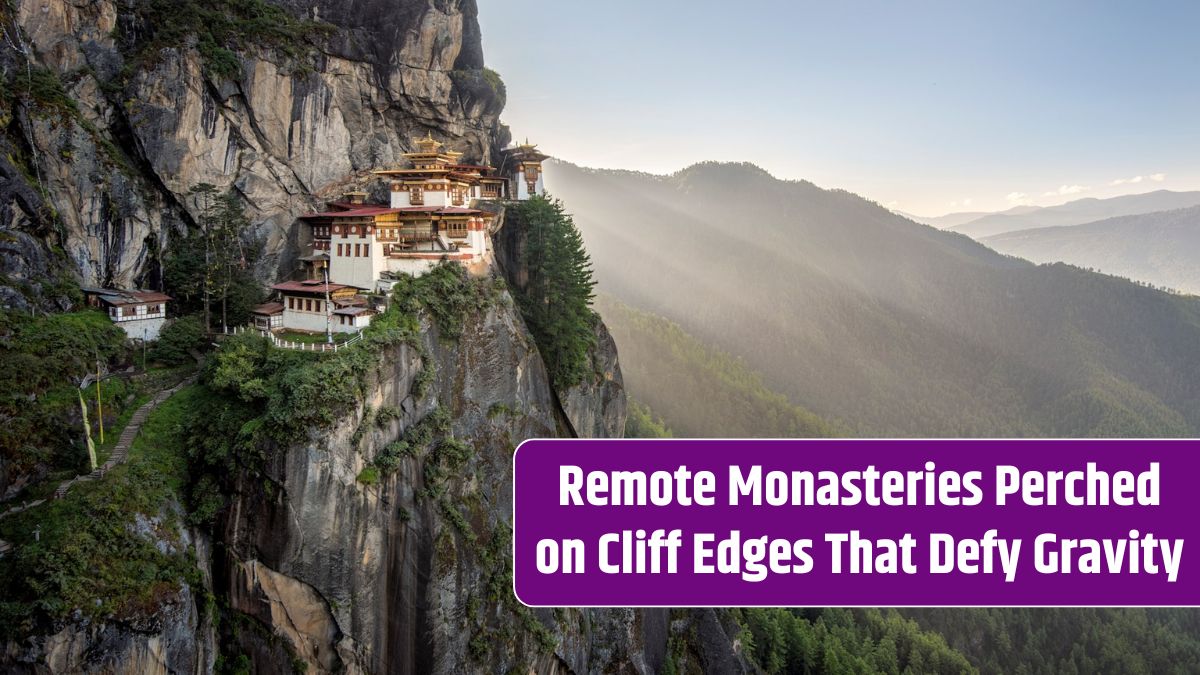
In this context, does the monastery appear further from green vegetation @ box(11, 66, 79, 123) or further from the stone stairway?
green vegetation @ box(11, 66, 79, 123)

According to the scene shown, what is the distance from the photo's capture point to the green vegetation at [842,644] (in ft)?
157

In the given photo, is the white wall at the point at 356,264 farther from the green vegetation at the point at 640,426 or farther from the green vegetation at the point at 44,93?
the green vegetation at the point at 640,426

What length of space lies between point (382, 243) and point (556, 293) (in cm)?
1018

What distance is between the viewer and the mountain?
5148 inches

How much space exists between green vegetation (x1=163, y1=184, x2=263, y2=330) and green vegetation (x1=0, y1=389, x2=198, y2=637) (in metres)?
11.5

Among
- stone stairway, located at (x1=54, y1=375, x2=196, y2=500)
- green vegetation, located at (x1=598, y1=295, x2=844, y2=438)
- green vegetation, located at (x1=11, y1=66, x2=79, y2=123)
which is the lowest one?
green vegetation, located at (x1=598, y1=295, x2=844, y2=438)

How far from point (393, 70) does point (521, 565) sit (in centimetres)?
3780

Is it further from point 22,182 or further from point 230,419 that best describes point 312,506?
point 22,182

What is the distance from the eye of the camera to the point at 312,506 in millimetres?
22062

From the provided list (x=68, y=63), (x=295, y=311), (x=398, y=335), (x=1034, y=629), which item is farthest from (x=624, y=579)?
(x=1034, y=629)

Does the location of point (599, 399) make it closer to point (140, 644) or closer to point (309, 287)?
point (309, 287)

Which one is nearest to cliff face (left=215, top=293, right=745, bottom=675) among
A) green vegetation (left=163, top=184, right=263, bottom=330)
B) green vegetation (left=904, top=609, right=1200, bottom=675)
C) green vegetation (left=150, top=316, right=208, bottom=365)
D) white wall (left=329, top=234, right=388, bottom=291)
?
white wall (left=329, top=234, right=388, bottom=291)

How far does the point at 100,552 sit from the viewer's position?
18.4 meters

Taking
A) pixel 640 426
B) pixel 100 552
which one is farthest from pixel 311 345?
pixel 640 426
